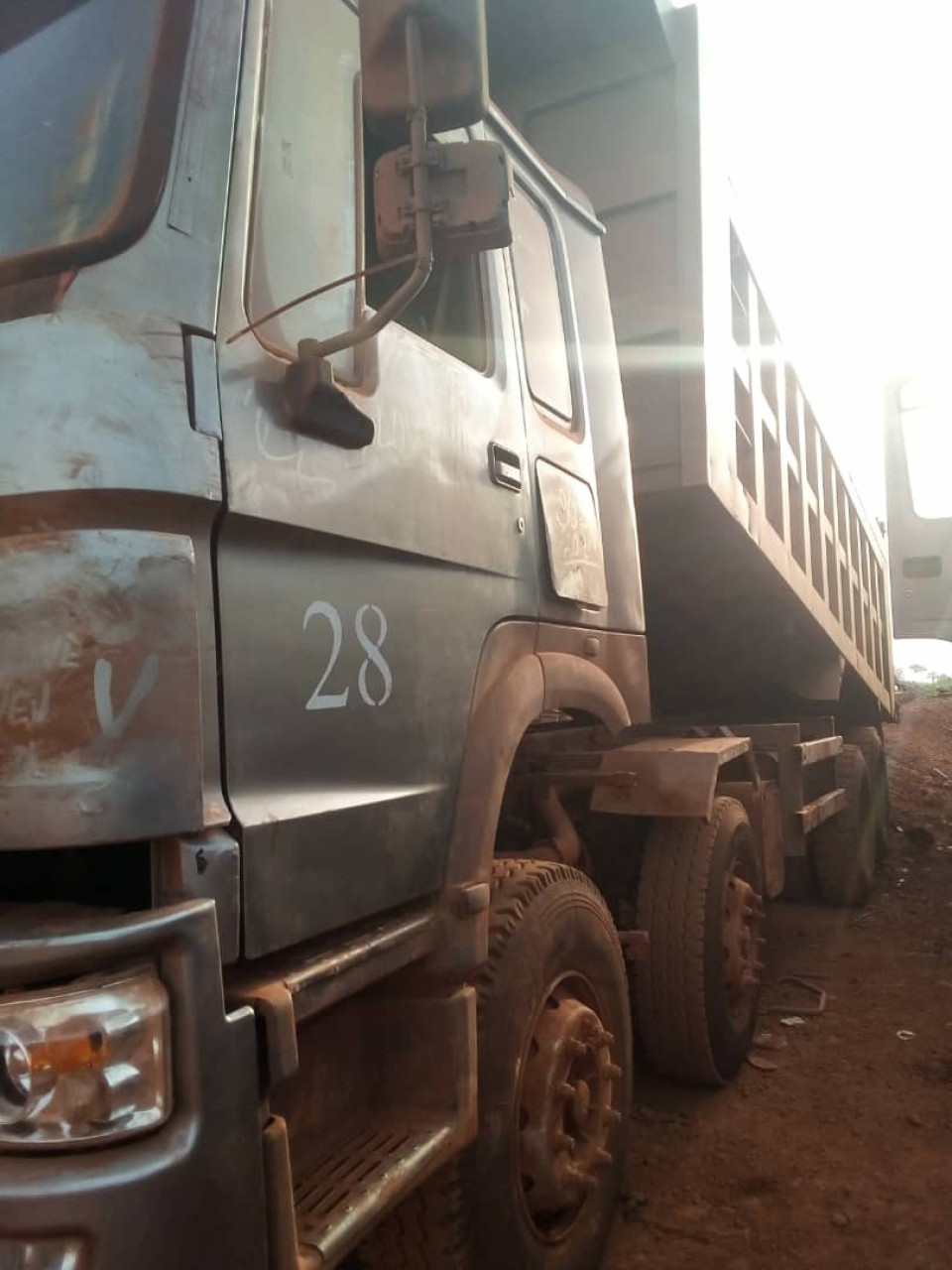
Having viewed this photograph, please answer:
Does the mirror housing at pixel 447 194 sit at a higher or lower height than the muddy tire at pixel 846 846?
higher

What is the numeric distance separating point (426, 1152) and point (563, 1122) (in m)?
0.61

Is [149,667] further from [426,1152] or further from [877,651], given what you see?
[877,651]

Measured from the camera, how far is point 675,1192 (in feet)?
9.80

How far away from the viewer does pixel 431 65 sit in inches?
66.7

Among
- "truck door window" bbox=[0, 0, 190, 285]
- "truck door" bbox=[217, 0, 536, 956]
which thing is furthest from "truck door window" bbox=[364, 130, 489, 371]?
"truck door window" bbox=[0, 0, 190, 285]

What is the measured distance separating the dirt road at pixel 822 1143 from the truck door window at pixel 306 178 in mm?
2330

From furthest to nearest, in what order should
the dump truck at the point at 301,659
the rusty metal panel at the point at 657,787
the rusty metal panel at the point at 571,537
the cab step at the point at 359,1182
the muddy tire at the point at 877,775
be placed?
the muddy tire at the point at 877,775
the rusty metal panel at the point at 657,787
the rusty metal panel at the point at 571,537
the cab step at the point at 359,1182
the dump truck at the point at 301,659

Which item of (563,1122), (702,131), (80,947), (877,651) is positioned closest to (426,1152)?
(563,1122)

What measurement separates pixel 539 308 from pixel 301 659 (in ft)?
4.80

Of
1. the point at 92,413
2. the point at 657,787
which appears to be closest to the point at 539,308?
the point at 657,787

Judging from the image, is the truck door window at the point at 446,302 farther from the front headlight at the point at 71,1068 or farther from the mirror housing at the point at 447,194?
the front headlight at the point at 71,1068

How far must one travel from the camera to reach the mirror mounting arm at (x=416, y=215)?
1641mm

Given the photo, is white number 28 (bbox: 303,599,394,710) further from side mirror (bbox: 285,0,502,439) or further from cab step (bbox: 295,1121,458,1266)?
cab step (bbox: 295,1121,458,1266)

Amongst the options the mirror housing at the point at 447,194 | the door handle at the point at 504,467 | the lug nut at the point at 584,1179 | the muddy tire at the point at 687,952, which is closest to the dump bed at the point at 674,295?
the muddy tire at the point at 687,952
